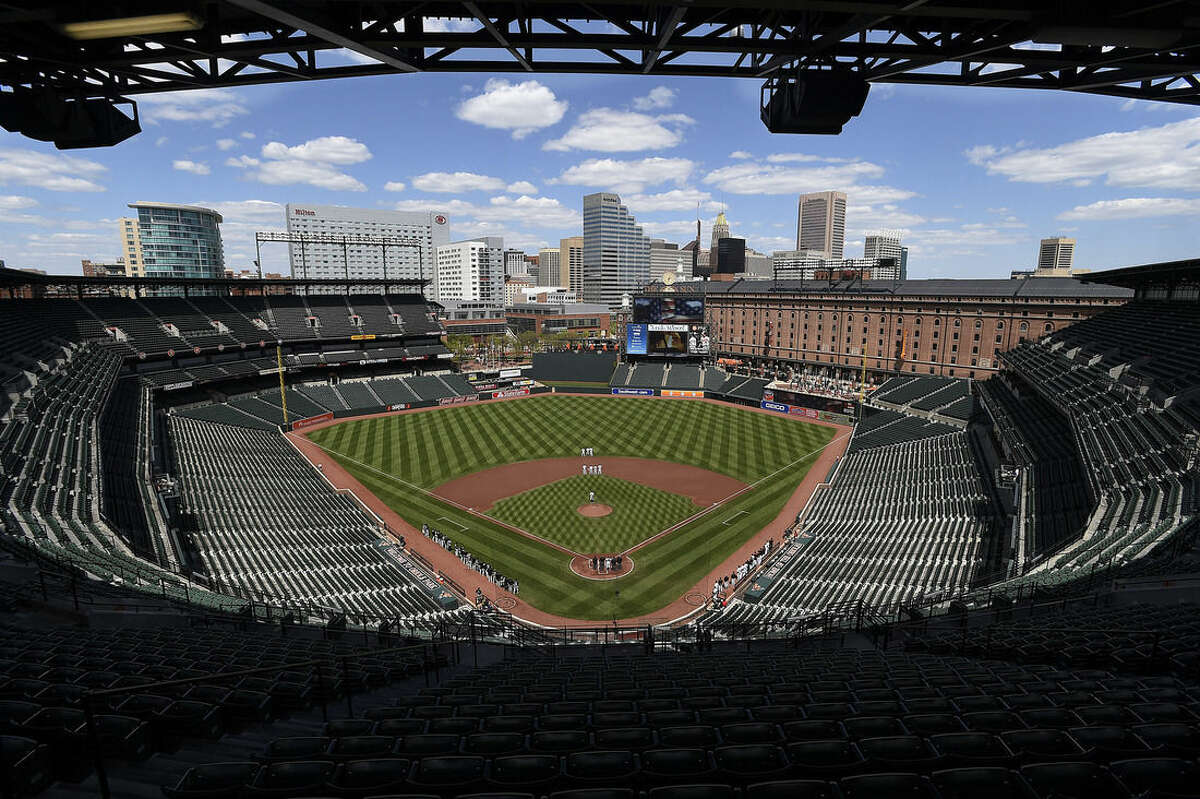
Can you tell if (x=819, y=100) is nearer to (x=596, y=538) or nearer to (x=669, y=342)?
(x=596, y=538)

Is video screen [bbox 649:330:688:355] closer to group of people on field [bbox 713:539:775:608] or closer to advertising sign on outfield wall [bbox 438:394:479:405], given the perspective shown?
advertising sign on outfield wall [bbox 438:394:479:405]

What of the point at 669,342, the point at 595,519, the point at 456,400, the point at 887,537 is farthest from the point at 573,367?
the point at 887,537

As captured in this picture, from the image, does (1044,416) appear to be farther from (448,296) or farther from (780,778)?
(448,296)

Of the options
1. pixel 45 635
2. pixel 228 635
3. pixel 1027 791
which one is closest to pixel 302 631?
pixel 228 635

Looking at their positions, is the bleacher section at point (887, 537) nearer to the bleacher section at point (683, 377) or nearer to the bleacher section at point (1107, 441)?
the bleacher section at point (1107, 441)

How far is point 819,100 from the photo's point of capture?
320 inches

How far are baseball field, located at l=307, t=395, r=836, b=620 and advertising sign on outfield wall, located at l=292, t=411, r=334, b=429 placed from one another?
2.24 meters

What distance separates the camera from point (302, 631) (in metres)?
14.9

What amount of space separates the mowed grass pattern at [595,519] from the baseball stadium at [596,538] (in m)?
0.33

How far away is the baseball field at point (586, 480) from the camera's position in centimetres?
2980

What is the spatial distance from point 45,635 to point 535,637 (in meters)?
11.8

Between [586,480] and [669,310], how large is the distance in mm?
34922

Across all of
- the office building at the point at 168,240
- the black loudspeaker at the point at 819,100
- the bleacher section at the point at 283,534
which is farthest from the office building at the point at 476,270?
the black loudspeaker at the point at 819,100

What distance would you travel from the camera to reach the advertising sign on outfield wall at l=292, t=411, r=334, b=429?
53781 mm
